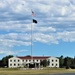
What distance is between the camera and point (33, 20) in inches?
4441

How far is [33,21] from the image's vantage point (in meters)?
112

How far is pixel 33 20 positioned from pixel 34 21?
0.81 metres

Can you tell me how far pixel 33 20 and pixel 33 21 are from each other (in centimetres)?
73

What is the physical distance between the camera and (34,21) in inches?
4417

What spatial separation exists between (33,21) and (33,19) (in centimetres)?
209

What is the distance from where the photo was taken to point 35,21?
11250 cm

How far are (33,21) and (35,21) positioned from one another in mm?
745

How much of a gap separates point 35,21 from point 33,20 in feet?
2.73

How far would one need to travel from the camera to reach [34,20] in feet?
370

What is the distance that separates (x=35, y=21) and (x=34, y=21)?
1.51 ft

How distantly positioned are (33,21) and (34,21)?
34cm
